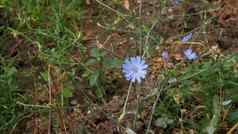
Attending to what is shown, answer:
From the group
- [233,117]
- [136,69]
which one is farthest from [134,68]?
[233,117]

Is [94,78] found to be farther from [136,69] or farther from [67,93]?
[136,69]

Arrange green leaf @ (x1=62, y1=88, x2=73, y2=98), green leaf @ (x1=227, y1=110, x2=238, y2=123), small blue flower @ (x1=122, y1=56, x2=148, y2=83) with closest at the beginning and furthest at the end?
small blue flower @ (x1=122, y1=56, x2=148, y2=83), green leaf @ (x1=227, y1=110, x2=238, y2=123), green leaf @ (x1=62, y1=88, x2=73, y2=98)

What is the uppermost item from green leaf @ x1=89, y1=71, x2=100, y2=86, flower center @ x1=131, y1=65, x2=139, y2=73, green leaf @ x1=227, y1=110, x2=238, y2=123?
flower center @ x1=131, y1=65, x2=139, y2=73

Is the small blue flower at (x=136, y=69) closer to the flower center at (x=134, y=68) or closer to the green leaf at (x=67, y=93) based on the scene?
the flower center at (x=134, y=68)

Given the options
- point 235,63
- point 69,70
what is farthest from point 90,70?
point 235,63

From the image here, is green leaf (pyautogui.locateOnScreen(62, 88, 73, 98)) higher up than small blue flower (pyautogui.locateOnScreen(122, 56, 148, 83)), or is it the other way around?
small blue flower (pyautogui.locateOnScreen(122, 56, 148, 83))

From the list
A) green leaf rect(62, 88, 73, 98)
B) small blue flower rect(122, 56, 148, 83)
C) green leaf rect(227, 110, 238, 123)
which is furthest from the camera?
green leaf rect(62, 88, 73, 98)

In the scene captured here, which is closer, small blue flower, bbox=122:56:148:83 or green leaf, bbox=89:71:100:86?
small blue flower, bbox=122:56:148:83

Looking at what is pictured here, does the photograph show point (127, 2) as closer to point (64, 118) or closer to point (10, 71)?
point (10, 71)

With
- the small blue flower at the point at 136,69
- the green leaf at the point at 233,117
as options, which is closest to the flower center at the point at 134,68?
the small blue flower at the point at 136,69

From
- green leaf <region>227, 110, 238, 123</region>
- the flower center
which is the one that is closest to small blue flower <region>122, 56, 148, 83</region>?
the flower center

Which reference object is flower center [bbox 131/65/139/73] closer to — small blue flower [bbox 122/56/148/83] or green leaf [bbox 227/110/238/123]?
small blue flower [bbox 122/56/148/83]
